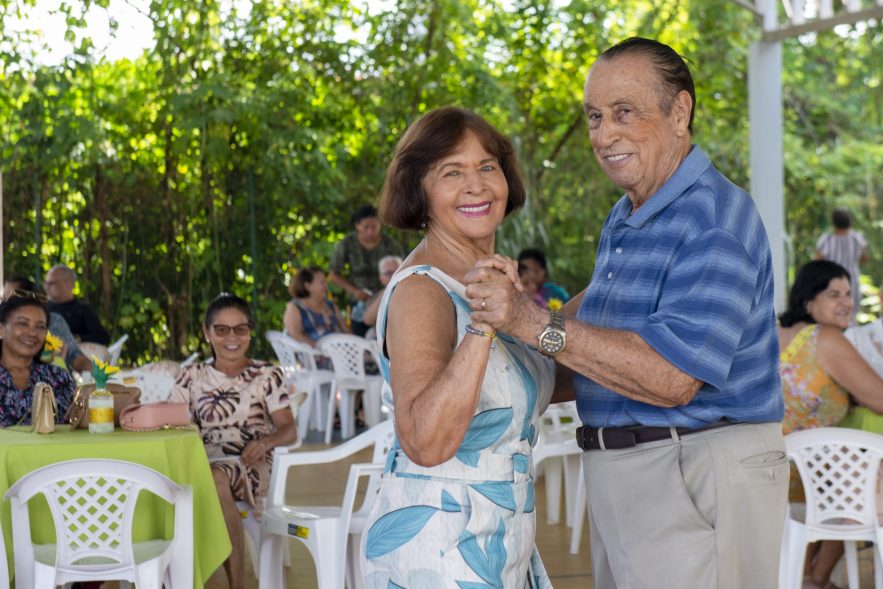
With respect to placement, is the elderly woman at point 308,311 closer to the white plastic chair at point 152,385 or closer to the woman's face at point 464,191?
the white plastic chair at point 152,385

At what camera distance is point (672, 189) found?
230 cm


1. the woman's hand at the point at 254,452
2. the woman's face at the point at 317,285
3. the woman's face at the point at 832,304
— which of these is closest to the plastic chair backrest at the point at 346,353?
the woman's face at the point at 317,285

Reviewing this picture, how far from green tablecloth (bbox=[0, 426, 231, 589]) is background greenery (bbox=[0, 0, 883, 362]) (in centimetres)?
819

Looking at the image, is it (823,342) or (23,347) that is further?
(23,347)

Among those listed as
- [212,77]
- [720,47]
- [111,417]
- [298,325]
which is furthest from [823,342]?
[720,47]

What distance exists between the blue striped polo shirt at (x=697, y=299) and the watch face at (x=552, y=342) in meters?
0.16

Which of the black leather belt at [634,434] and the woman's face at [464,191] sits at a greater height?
the woman's face at [464,191]

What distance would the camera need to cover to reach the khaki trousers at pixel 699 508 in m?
2.27

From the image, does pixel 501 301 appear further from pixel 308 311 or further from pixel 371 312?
pixel 308 311

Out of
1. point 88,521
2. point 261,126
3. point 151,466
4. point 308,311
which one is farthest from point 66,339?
point 261,126

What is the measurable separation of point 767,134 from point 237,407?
779 centimetres

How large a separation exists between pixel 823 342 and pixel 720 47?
35.0 ft

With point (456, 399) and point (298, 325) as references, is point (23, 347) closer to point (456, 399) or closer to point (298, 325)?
point (456, 399)

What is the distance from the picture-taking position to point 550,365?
7.88ft
